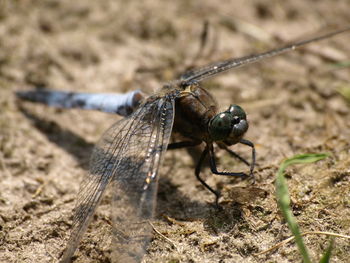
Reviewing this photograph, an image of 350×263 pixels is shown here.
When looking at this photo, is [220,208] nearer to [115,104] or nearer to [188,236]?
[188,236]

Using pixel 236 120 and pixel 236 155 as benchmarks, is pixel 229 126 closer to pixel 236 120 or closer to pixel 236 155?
pixel 236 120

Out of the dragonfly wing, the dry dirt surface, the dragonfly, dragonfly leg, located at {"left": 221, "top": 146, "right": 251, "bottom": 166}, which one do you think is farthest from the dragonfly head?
the dragonfly wing

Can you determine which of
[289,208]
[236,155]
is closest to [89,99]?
[236,155]

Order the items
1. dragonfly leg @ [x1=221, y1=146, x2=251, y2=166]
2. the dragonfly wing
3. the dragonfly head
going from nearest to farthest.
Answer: the dragonfly head → dragonfly leg @ [x1=221, y1=146, x2=251, y2=166] → the dragonfly wing

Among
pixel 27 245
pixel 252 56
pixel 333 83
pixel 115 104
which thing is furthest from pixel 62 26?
pixel 333 83

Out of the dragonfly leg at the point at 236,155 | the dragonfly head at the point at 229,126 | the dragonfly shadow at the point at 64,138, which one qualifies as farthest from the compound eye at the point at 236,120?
the dragonfly shadow at the point at 64,138

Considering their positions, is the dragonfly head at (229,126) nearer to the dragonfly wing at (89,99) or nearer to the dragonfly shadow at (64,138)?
the dragonfly wing at (89,99)

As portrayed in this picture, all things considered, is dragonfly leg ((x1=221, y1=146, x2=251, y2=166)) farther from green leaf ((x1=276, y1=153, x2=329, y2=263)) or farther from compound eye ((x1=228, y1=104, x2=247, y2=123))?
green leaf ((x1=276, y1=153, x2=329, y2=263))
